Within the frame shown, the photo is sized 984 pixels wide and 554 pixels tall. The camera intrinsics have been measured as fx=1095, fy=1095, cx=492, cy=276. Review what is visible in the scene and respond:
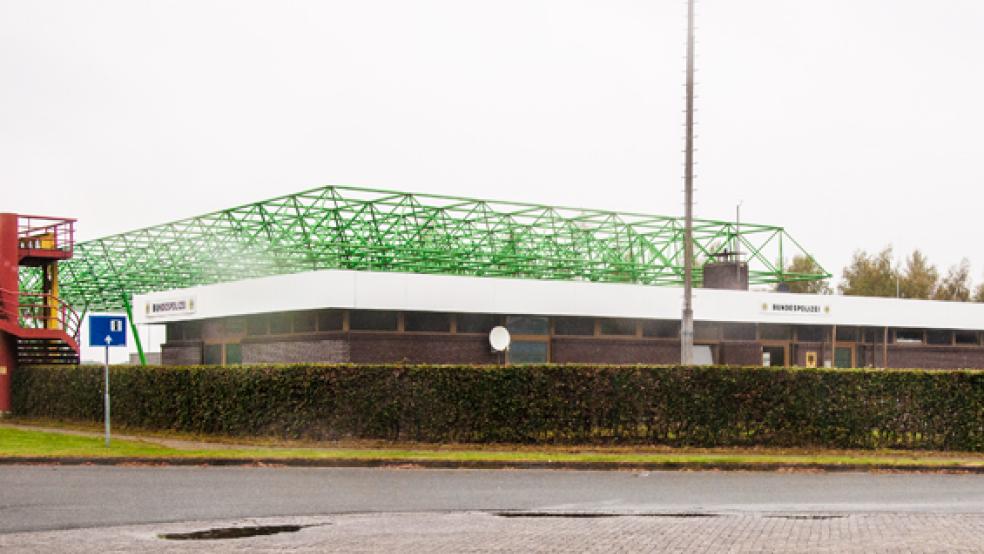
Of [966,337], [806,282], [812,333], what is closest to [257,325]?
[812,333]

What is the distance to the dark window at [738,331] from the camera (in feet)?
130

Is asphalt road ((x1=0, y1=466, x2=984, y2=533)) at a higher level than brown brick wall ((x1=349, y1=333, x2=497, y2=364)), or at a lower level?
lower

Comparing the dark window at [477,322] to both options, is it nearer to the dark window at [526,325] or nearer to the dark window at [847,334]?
the dark window at [526,325]

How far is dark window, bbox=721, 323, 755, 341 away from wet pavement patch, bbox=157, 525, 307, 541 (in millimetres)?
29905

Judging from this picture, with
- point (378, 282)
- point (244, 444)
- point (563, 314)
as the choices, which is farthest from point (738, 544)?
point (563, 314)

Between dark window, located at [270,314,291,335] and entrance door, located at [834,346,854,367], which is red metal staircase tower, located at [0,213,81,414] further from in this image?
entrance door, located at [834,346,854,367]

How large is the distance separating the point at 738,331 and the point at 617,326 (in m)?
5.90

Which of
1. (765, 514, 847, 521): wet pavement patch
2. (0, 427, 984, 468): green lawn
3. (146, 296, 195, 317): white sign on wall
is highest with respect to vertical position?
(146, 296, 195, 317): white sign on wall

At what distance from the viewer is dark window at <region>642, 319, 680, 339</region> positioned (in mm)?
37031

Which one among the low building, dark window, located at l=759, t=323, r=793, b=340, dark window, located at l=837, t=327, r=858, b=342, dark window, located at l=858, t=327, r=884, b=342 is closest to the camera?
the low building

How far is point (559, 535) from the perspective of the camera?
1085 cm

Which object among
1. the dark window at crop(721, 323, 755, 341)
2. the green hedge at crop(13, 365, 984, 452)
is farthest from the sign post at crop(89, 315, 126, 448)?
the dark window at crop(721, 323, 755, 341)

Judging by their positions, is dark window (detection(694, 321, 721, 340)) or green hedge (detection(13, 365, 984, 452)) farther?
dark window (detection(694, 321, 721, 340))

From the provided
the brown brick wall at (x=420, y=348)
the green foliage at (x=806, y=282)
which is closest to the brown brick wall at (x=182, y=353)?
the brown brick wall at (x=420, y=348)
